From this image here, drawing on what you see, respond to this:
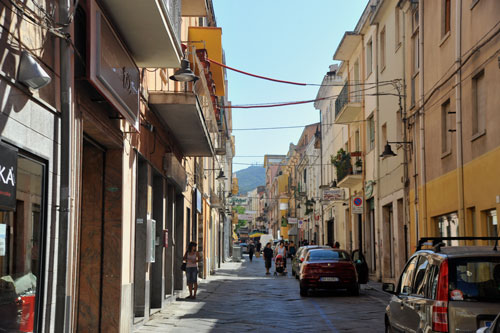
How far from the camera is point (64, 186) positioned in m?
7.42

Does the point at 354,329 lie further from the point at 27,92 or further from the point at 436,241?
the point at 27,92

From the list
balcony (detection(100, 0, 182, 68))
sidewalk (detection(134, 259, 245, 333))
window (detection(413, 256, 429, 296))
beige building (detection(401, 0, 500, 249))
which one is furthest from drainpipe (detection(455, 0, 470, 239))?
window (detection(413, 256, 429, 296))

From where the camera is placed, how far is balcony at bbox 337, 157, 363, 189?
30.2m

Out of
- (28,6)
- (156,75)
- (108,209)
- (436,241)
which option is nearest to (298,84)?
(156,75)

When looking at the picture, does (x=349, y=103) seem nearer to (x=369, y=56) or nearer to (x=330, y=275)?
(x=369, y=56)

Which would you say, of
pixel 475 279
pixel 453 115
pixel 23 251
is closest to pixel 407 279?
pixel 475 279

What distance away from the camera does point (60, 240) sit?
733cm

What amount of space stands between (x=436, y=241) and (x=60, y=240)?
160 inches

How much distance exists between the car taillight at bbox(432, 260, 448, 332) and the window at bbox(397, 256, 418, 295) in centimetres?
126

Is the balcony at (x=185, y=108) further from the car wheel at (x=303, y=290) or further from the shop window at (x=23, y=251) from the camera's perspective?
the shop window at (x=23, y=251)

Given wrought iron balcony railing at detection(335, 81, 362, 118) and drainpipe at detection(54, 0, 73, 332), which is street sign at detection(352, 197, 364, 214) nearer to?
wrought iron balcony railing at detection(335, 81, 362, 118)

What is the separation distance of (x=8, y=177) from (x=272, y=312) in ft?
34.9

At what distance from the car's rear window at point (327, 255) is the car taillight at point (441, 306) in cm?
1441

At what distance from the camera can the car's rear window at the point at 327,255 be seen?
2096cm
